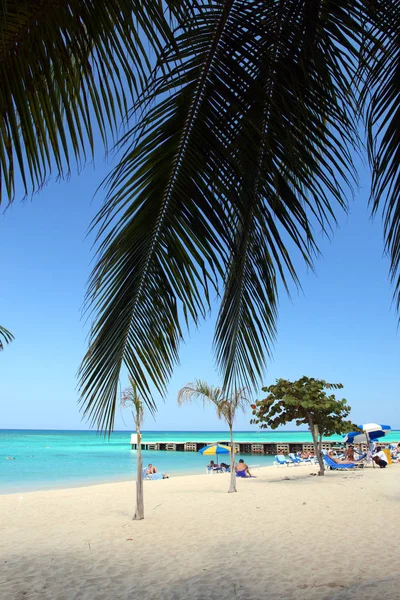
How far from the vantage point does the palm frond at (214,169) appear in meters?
2.07

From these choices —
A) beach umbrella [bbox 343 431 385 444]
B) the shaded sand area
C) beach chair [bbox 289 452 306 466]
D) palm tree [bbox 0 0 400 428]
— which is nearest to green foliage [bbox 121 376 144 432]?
the shaded sand area

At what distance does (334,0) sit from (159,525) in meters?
9.63

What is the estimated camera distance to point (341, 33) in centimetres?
209

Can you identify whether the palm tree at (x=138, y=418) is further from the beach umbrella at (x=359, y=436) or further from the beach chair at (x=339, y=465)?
the beach umbrella at (x=359, y=436)

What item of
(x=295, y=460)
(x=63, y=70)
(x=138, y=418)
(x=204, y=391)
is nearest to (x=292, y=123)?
(x=63, y=70)

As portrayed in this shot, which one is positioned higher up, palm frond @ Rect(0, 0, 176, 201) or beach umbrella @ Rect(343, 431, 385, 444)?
palm frond @ Rect(0, 0, 176, 201)

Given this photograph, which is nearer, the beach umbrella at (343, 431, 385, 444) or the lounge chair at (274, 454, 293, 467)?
the beach umbrella at (343, 431, 385, 444)

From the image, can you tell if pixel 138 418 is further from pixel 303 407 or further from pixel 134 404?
pixel 303 407

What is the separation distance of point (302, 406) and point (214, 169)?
15.7m

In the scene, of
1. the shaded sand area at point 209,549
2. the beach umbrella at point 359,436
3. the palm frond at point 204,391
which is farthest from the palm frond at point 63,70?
the beach umbrella at point 359,436

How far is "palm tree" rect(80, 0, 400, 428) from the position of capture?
2.04 metres

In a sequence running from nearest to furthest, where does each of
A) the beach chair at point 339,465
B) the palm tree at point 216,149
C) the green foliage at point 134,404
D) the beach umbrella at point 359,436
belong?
the palm tree at point 216,149
the green foliage at point 134,404
the beach chair at point 339,465
the beach umbrella at point 359,436

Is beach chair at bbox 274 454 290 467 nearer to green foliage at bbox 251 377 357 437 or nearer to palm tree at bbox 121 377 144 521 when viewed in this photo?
green foliage at bbox 251 377 357 437

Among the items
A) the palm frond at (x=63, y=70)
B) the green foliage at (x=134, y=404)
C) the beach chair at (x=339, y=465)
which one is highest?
the palm frond at (x=63, y=70)
